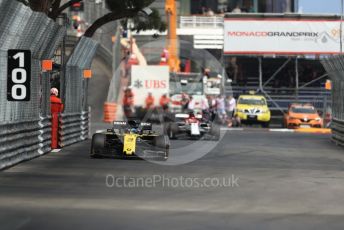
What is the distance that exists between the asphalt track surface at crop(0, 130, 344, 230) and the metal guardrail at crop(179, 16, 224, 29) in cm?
5339

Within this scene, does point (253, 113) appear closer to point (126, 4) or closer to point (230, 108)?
point (230, 108)

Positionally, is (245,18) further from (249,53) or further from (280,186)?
(280,186)

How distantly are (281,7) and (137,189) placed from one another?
74492 millimetres

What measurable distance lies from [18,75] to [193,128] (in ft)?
34.6

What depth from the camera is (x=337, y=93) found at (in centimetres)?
2488

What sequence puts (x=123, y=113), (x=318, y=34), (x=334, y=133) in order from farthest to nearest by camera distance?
1. (x=318, y=34)
2. (x=123, y=113)
3. (x=334, y=133)

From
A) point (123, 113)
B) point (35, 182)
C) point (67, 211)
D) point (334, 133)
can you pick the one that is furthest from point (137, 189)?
point (123, 113)

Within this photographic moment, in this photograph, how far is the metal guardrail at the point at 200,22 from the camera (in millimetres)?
70188

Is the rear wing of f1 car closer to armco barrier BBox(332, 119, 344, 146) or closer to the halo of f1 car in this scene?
Answer: the halo of f1 car

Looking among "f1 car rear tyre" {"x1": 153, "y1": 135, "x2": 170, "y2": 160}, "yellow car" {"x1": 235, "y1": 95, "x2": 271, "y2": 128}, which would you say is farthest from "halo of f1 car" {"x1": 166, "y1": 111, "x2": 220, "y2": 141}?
"yellow car" {"x1": 235, "y1": 95, "x2": 271, "y2": 128}

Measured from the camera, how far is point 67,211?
29.6ft

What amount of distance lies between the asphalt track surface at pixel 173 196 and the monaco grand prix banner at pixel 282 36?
26487 mm

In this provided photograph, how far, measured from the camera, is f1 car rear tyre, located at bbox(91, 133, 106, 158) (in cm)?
1612

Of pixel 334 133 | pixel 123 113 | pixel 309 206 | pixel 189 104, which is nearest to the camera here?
pixel 309 206
